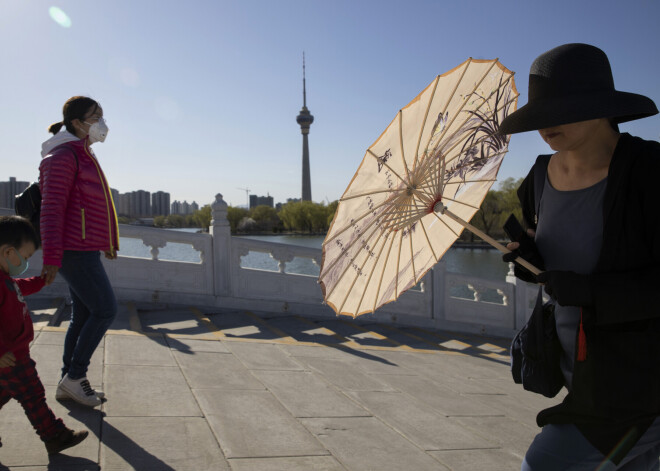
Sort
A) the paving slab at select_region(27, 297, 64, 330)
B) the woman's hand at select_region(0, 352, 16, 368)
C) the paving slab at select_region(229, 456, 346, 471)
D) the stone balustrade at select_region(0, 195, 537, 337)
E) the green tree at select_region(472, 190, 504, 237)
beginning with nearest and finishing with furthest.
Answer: the woman's hand at select_region(0, 352, 16, 368), the paving slab at select_region(229, 456, 346, 471), the paving slab at select_region(27, 297, 64, 330), the stone balustrade at select_region(0, 195, 537, 337), the green tree at select_region(472, 190, 504, 237)

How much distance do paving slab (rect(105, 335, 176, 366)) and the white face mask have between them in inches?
69.4

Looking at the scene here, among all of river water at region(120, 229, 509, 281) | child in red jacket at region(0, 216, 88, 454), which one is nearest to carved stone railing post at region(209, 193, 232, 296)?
river water at region(120, 229, 509, 281)

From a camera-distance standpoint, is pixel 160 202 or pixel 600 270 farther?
pixel 160 202

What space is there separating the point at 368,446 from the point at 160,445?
114 centimetres

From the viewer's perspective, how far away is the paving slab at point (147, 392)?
3070 millimetres

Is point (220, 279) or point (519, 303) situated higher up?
point (220, 279)

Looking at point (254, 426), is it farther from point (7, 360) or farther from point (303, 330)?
point (303, 330)

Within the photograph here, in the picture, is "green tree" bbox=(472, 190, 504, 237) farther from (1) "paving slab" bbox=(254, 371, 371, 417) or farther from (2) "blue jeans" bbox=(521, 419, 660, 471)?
(2) "blue jeans" bbox=(521, 419, 660, 471)

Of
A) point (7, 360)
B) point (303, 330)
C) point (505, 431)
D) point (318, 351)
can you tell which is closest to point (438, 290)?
point (303, 330)

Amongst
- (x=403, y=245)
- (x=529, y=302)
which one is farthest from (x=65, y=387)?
(x=529, y=302)

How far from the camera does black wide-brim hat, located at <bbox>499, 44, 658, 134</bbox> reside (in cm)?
138

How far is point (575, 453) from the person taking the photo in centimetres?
142

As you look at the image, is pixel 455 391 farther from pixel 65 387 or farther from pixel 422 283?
pixel 422 283

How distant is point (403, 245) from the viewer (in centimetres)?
254
